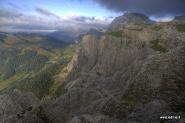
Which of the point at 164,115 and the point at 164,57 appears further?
the point at 164,57

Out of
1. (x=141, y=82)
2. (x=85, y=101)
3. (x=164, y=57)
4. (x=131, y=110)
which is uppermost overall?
(x=164, y=57)

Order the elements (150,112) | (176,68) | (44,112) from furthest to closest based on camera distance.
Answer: (176,68)
(44,112)
(150,112)

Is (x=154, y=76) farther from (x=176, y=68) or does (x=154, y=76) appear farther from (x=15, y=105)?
(x=15, y=105)

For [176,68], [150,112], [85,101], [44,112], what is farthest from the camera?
[85,101]

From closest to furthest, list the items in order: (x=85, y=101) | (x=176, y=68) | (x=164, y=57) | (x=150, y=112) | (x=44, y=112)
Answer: (x=150, y=112), (x=44, y=112), (x=176, y=68), (x=164, y=57), (x=85, y=101)

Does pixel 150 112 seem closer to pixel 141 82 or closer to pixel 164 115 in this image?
pixel 164 115

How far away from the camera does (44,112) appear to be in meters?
53.8

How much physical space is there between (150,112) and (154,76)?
1209 cm

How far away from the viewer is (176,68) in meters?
58.0

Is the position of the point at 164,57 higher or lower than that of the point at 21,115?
higher

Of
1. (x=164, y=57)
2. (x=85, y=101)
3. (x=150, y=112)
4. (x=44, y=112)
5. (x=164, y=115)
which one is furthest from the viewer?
(x=85, y=101)

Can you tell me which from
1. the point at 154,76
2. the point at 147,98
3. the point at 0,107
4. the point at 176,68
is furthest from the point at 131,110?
the point at 0,107

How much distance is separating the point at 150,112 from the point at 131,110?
24.0ft

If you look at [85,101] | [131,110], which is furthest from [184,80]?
[85,101]
